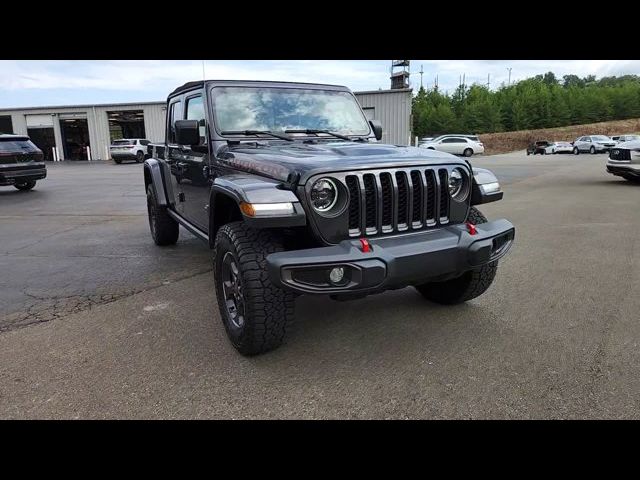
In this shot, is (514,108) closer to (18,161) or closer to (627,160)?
(627,160)

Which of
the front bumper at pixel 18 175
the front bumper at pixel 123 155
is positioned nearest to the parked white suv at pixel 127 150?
the front bumper at pixel 123 155

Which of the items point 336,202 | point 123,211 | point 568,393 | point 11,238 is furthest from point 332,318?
point 123,211

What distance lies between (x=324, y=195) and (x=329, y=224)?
19 cm

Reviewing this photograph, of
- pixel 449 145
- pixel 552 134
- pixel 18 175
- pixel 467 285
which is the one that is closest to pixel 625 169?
pixel 467 285

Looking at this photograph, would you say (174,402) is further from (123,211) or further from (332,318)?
(123,211)

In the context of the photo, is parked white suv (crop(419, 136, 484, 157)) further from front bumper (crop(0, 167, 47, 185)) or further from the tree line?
front bumper (crop(0, 167, 47, 185))

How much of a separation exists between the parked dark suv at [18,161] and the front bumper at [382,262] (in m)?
13.8

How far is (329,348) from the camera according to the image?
3.46 meters

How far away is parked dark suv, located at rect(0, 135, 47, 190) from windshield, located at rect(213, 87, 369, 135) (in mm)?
12014

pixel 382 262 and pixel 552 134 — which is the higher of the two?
pixel 552 134

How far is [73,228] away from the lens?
336 inches

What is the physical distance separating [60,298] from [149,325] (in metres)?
1.33
